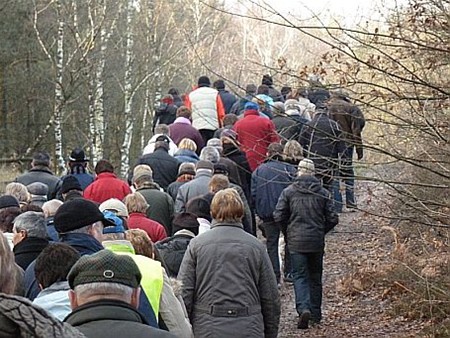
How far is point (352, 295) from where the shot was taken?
12719mm

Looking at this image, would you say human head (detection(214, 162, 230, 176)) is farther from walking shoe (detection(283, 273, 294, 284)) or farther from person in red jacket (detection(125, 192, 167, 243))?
person in red jacket (detection(125, 192, 167, 243))

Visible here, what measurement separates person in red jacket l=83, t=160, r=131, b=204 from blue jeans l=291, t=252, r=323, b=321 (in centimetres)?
216

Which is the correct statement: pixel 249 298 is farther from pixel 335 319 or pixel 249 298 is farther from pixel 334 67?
pixel 335 319

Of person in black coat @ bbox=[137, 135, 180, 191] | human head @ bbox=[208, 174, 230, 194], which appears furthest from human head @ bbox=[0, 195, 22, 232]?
person in black coat @ bbox=[137, 135, 180, 191]

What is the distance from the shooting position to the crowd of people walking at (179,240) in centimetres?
352

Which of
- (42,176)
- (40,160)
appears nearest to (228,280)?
(42,176)

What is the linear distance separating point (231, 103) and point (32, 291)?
1417cm

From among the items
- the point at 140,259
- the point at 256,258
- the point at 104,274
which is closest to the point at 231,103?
the point at 256,258

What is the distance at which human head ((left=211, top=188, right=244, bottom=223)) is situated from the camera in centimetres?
693

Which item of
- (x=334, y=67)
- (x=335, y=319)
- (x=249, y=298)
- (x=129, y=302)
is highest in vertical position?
(x=334, y=67)

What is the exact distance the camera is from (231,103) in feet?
63.6

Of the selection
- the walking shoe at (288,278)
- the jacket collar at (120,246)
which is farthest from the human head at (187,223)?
the walking shoe at (288,278)

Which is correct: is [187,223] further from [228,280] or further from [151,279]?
[151,279]

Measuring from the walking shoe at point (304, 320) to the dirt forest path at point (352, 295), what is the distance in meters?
0.07
